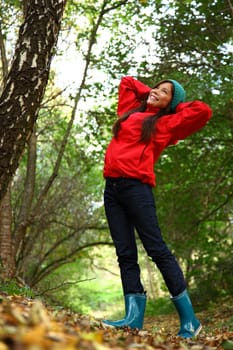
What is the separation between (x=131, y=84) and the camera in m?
3.95

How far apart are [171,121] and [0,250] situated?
4.55 metres

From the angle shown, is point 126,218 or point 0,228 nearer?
point 126,218

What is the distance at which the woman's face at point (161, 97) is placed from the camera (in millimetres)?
3699

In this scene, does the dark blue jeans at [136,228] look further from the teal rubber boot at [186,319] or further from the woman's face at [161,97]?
the woman's face at [161,97]

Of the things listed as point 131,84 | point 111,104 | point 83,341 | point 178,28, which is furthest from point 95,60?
point 83,341

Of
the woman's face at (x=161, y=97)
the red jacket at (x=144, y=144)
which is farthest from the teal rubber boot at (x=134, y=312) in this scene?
the woman's face at (x=161, y=97)

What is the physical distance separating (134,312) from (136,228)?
1.96 feet

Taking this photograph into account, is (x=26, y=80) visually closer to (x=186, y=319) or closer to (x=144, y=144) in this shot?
(x=144, y=144)

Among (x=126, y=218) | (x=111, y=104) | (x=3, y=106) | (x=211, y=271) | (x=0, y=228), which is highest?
(x=111, y=104)

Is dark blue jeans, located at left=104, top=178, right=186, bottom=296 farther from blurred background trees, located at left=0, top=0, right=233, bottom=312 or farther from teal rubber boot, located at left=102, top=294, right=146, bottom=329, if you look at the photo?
blurred background trees, located at left=0, top=0, right=233, bottom=312

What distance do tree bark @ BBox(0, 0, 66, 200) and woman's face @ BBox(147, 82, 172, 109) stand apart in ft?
2.78

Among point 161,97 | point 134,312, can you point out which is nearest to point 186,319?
point 134,312

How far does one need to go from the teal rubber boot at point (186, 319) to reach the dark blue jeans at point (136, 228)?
0.05 meters

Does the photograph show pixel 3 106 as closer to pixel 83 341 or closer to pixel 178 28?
pixel 83 341
